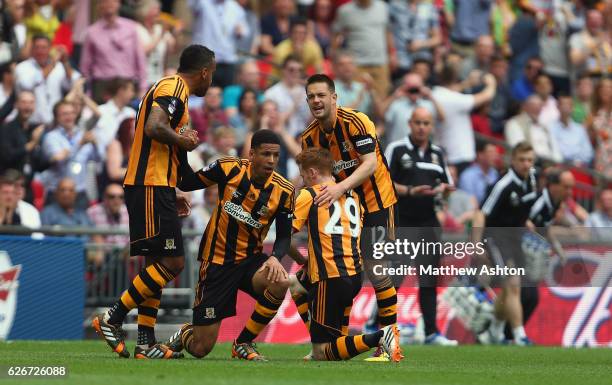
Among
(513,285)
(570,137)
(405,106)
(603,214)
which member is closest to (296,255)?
(513,285)

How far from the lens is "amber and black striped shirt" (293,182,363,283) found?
10828 mm

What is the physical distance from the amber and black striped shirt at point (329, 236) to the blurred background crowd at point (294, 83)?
15.7ft

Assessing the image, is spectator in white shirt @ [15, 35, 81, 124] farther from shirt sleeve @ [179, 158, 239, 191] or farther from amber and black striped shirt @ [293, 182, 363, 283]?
amber and black striped shirt @ [293, 182, 363, 283]

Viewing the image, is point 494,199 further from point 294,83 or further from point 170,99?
point 170,99

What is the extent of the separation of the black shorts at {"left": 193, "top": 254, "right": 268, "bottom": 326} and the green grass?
38 centimetres

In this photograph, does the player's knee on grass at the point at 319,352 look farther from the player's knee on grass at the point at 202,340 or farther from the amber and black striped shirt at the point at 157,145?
the amber and black striped shirt at the point at 157,145

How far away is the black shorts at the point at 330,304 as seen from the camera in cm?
1080

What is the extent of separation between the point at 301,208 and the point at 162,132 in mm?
1331

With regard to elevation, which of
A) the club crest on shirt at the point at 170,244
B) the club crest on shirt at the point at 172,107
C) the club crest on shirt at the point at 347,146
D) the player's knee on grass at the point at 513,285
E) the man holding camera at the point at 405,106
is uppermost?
the man holding camera at the point at 405,106

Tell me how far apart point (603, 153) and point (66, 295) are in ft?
33.9

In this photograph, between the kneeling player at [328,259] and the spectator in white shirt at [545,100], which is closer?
the kneeling player at [328,259]

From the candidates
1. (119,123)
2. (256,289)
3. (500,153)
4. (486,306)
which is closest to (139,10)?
(119,123)

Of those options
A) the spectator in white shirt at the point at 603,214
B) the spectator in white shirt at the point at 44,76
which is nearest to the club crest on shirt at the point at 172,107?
the spectator in white shirt at the point at 44,76

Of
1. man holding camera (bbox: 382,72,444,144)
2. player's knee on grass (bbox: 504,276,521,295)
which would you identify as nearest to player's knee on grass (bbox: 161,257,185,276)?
player's knee on grass (bbox: 504,276,521,295)
